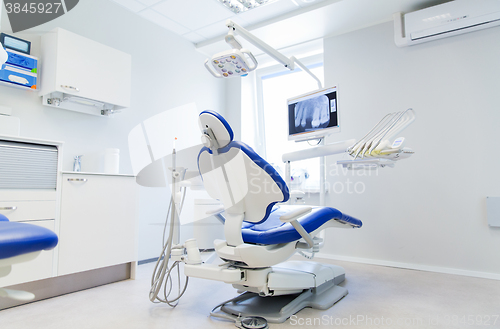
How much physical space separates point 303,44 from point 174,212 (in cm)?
291

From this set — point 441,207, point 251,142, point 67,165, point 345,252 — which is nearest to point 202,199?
point 251,142

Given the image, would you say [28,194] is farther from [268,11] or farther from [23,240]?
Answer: [268,11]

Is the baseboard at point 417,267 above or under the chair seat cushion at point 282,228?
under

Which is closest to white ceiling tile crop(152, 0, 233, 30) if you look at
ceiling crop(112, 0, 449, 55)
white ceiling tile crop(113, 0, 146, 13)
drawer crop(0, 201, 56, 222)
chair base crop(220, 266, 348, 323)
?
ceiling crop(112, 0, 449, 55)

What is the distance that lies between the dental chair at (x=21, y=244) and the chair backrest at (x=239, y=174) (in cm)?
95

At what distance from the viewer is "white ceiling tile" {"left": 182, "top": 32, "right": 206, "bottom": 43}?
3796 mm

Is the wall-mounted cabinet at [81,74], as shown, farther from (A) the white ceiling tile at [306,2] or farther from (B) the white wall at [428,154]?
(B) the white wall at [428,154]

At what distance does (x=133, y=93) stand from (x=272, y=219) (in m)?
2.14

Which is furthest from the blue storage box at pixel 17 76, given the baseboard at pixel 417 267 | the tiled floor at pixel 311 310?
the baseboard at pixel 417 267

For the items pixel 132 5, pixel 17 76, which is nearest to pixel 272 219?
pixel 17 76

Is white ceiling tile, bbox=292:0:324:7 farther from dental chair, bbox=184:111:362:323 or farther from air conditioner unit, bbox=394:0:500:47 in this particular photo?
dental chair, bbox=184:111:362:323

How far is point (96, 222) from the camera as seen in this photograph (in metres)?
2.31

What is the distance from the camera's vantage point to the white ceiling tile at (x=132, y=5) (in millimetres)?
3080

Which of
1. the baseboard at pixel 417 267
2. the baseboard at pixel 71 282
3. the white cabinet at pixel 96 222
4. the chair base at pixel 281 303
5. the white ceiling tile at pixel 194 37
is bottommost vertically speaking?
the baseboard at pixel 417 267
